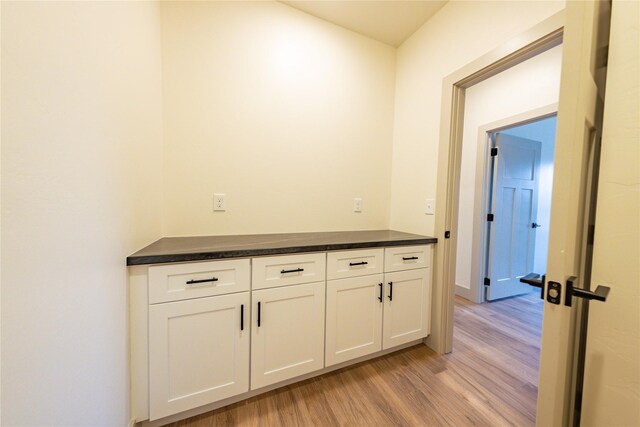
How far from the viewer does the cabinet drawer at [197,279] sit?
1.08m

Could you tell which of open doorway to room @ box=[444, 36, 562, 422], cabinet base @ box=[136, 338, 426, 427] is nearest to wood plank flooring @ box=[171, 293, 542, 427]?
cabinet base @ box=[136, 338, 426, 427]

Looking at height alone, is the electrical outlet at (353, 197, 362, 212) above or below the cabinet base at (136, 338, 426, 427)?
above

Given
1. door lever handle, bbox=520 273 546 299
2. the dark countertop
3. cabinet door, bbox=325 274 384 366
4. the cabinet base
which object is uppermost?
door lever handle, bbox=520 273 546 299

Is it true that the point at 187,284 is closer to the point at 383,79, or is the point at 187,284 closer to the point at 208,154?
the point at 208,154

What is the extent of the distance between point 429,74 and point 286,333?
7.10 ft

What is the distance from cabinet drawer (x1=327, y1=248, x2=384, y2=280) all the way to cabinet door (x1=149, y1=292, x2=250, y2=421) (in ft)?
1.72

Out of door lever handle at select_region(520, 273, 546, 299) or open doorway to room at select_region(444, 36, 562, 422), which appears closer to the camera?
door lever handle at select_region(520, 273, 546, 299)

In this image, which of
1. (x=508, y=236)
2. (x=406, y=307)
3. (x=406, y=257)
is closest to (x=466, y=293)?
(x=508, y=236)

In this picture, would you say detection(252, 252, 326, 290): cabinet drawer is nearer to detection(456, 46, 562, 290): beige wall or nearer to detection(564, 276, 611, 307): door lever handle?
detection(564, 276, 611, 307): door lever handle

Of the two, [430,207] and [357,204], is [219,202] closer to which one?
[357,204]

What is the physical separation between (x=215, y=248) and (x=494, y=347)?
2.20 m

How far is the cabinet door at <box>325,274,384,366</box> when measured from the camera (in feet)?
4.83

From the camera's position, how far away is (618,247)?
0.70 meters

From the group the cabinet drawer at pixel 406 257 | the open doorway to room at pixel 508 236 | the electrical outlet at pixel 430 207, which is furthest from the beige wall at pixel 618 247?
the open doorway to room at pixel 508 236
